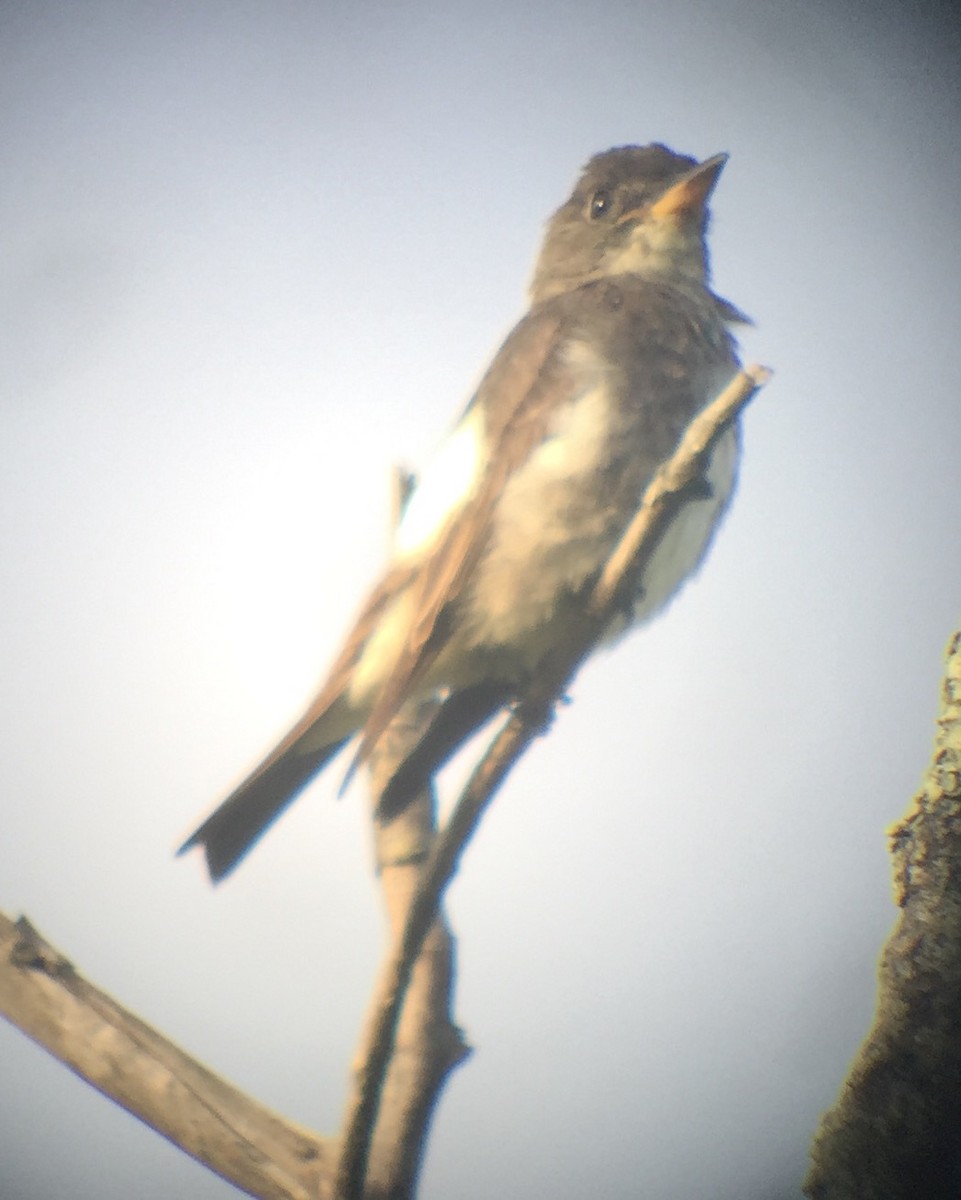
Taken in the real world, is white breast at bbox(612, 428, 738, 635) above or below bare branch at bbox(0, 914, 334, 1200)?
above

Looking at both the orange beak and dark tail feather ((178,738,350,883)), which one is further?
the orange beak

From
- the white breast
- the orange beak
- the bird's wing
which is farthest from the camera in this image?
the orange beak

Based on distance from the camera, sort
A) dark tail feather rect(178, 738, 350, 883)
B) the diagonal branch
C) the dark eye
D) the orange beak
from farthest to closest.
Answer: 1. the dark eye
2. the orange beak
3. dark tail feather rect(178, 738, 350, 883)
4. the diagonal branch

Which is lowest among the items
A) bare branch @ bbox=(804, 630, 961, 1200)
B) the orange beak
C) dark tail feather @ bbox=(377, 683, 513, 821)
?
bare branch @ bbox=(804, 630, 961, 1200)

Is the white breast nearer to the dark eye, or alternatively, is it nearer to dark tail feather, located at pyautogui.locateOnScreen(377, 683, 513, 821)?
dark tail feather, located at pyautogui.locateOnScreen(377, 683, 513, 821)

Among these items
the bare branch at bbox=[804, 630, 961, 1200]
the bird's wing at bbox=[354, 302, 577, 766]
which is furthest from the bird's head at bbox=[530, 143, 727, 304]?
the bare branch at bbox=[804, 630, 961, 1200]

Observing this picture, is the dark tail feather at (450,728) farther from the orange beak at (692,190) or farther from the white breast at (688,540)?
the orange beak at (692,190)

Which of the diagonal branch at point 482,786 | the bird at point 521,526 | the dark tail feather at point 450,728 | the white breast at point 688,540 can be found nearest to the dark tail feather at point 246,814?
the bird at point 521,526

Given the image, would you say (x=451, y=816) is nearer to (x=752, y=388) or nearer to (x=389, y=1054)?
(x=389, y=1054)
